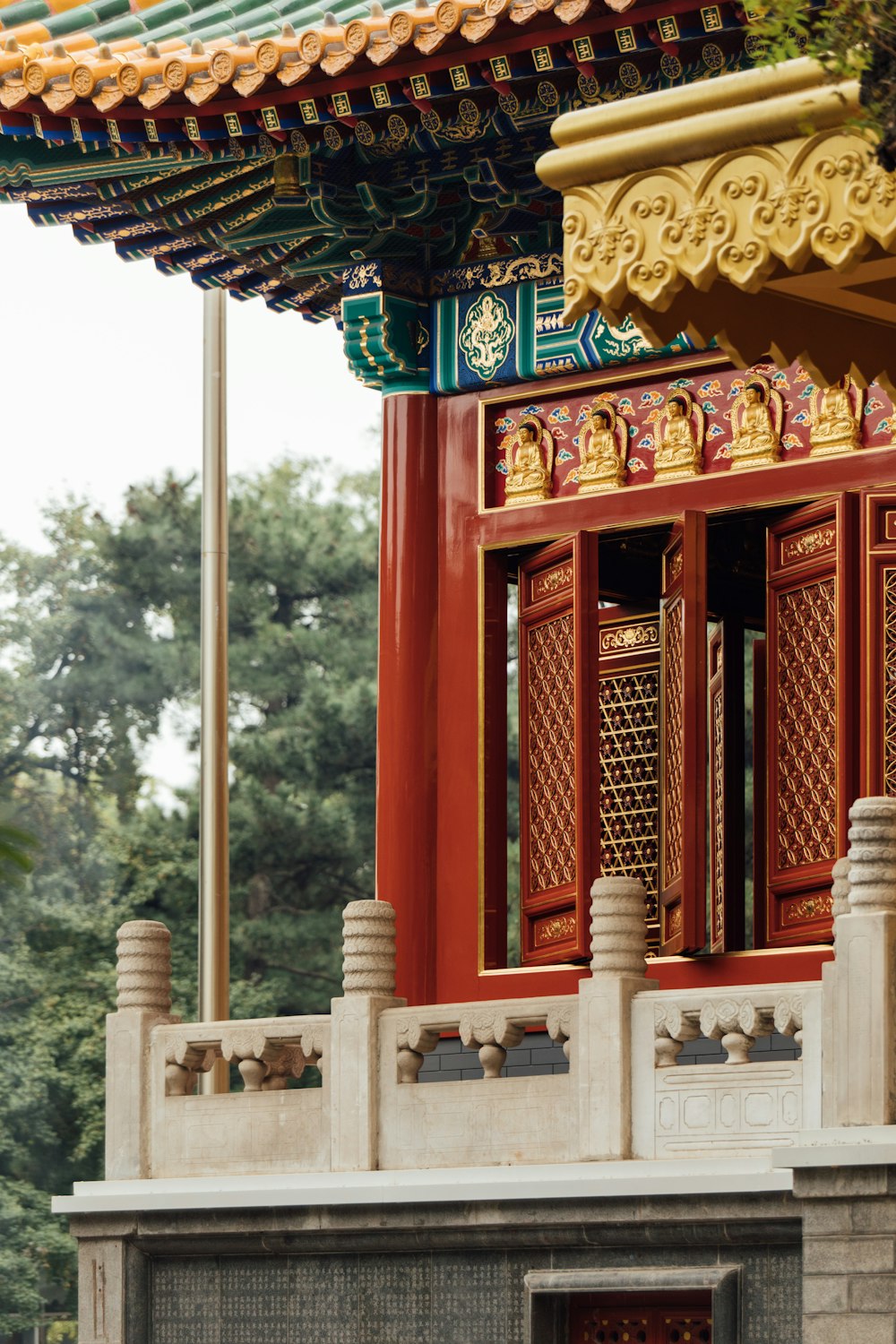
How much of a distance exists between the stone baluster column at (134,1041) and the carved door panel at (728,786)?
96.4 inches

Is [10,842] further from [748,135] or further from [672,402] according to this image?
[748,135]

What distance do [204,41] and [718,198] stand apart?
512cm

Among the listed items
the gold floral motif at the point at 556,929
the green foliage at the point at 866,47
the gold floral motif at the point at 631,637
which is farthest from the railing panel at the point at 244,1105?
the green foliage at the point at 866,47

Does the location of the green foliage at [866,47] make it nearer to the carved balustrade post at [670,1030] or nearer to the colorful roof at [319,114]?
the carved balustrade post at [670,1030]

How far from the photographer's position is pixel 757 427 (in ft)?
32.7

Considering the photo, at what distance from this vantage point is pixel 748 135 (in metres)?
5.86

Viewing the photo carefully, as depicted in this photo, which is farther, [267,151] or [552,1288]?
[267,151]

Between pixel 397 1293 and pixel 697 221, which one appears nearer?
pixel 697 221

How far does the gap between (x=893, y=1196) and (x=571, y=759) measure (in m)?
3.12

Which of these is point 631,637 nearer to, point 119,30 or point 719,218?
point 119,30

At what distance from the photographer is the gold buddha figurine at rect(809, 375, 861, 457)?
31.9ft

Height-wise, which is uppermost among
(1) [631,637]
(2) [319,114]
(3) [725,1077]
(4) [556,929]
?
(2) [319,114]

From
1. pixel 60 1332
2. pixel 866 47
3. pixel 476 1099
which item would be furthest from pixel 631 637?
pixel 60 1332

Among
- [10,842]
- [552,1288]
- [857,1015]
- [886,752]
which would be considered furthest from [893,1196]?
[10,842]
